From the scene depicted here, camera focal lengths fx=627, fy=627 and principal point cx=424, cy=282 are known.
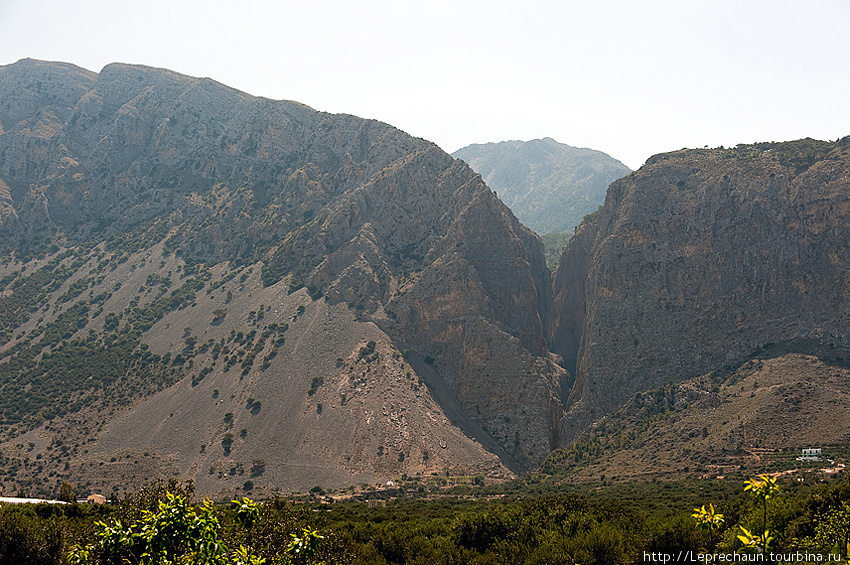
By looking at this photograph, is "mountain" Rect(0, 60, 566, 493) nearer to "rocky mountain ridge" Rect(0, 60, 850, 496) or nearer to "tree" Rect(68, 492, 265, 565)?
"rocky mountain ridge" Rect(0, 60, 850, 496)

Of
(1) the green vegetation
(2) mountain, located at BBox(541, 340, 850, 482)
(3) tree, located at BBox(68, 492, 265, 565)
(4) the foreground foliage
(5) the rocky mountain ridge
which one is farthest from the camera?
(1) the green vegetation

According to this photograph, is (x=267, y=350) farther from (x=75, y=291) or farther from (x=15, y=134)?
(x=15, y=134)

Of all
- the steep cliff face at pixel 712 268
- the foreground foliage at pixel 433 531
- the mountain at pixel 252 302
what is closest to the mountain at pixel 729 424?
the steep cliff face at pixel 712 268

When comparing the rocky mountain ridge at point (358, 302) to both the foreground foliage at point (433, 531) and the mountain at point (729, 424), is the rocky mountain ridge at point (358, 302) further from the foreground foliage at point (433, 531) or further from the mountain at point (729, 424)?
the foreground foliage at point (433, 531)

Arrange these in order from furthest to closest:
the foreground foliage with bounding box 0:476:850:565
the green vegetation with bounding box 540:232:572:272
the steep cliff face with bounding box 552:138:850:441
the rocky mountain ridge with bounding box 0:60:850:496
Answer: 1. the green vegetation with bounding box 540:232:572:272
2. the rocky mountain ridge with bounding box 0:60:850:496
3. the steep cliff face with bounding box 552:138:850:441
4. the foreground foliage with bounding box 0:476:850:565

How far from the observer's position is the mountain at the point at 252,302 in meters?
86.1

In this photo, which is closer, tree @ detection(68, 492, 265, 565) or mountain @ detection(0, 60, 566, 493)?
tree @ detection(68, 492, 265, 565)

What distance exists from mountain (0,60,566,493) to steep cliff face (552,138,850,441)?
1375cm

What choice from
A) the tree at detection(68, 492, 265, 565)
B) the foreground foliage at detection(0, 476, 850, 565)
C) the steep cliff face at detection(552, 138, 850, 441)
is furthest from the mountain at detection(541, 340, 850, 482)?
the tree at detection(68, 492, 265, 565)

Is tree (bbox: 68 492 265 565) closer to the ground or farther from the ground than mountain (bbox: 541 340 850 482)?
farther from the ground

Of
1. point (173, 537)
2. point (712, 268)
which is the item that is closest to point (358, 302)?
point (712, 268)

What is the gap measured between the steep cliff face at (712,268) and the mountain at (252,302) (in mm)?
13752

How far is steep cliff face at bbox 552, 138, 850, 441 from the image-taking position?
85.5m

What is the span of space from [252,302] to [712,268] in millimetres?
76343
